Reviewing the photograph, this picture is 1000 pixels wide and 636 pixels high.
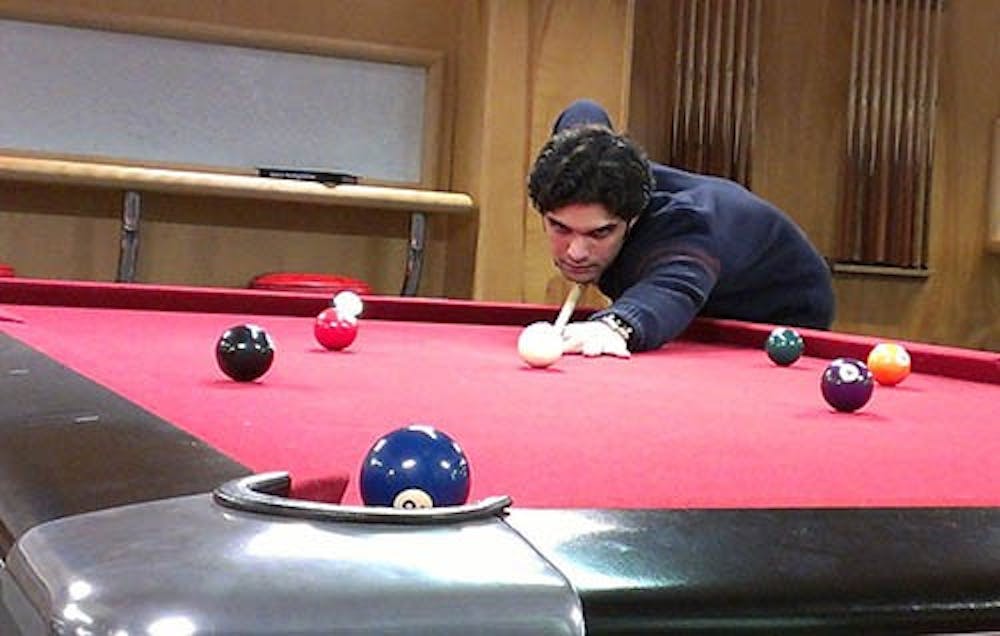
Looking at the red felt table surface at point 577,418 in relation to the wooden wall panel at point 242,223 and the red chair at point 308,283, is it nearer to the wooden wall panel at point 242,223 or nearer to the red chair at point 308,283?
the red chair at point 308,283

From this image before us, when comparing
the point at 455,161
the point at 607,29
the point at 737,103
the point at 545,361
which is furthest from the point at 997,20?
the point at 545,361

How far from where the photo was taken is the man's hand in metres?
2.41

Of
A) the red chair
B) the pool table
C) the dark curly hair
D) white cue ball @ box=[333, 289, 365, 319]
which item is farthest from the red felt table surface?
the red chair

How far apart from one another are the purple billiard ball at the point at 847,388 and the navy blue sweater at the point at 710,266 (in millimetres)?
935

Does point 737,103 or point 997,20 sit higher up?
point 997,20

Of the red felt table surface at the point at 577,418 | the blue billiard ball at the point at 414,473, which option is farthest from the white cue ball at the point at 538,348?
the blue billiard ball at the point at 414,473

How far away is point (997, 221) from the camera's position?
607 centimetres

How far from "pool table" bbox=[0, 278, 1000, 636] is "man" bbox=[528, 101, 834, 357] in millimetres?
1121

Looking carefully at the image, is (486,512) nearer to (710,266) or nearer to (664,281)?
(664,281)

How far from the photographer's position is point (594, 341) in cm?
242

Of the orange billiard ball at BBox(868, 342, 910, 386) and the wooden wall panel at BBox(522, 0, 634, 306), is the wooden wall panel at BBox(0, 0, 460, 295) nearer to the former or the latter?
the wooden wall panel at BBox(522, 0, 634, 306)

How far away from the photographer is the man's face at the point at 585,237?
2.99 meters

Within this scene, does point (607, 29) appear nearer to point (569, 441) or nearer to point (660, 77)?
point (660, 77)

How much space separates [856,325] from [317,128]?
8.30 ft
